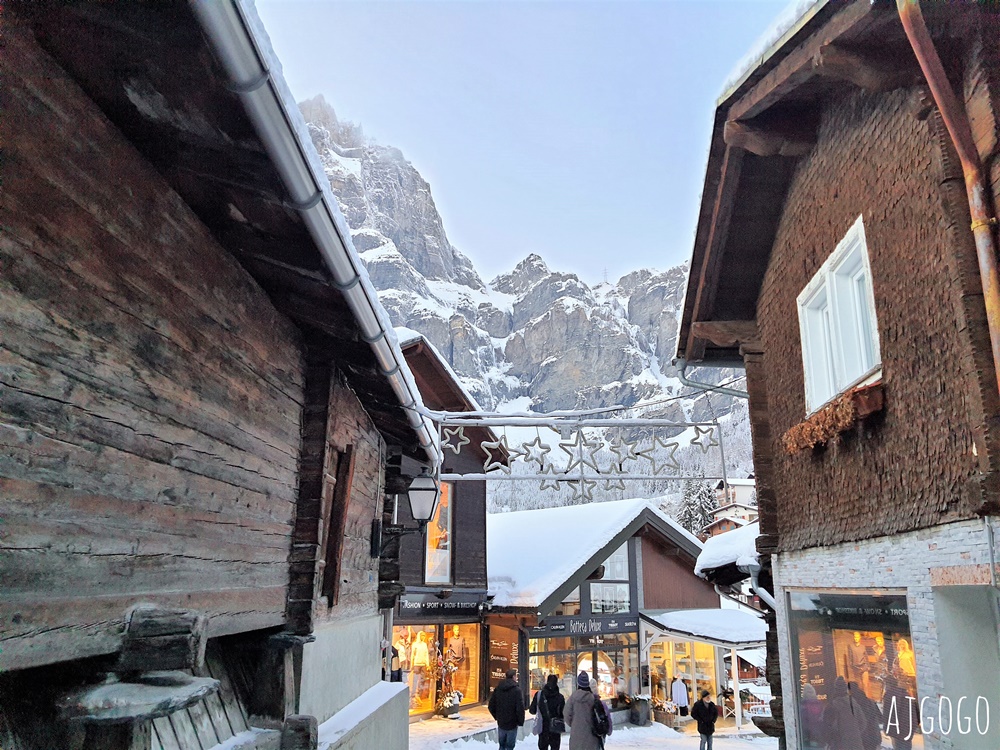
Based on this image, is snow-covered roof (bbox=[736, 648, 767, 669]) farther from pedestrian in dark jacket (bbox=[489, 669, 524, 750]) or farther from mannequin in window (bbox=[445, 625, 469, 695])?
pedestrian in dark jacket (bbox=[489, 669, 524, 750])

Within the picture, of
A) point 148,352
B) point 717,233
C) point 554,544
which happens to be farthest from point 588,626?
point 148,352

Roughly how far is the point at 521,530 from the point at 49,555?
70.7 feet

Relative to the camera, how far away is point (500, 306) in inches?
7111

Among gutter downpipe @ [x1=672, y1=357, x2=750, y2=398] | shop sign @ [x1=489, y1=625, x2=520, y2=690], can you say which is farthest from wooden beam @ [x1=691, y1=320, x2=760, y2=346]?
shop sign @ [x1=489, y1=625, x2=520, y2=690]

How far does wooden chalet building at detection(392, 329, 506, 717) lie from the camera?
1708 centimetres

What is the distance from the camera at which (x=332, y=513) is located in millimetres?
6820

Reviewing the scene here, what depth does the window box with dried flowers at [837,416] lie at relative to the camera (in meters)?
4.69

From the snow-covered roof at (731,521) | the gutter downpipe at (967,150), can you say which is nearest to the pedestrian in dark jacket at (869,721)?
the gutter downpipe at (967,150)

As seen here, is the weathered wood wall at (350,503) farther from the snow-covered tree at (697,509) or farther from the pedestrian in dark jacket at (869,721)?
the snow-covered tree at (697,509)

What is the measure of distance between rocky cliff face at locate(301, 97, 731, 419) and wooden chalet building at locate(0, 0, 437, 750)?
11884 cm

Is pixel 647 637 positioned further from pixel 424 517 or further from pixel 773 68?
pixel 773 68

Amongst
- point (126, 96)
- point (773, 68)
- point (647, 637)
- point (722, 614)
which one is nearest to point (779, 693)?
point (773, 68)

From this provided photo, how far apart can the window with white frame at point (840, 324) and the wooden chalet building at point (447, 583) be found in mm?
10561

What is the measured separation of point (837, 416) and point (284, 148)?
4.11 meters
